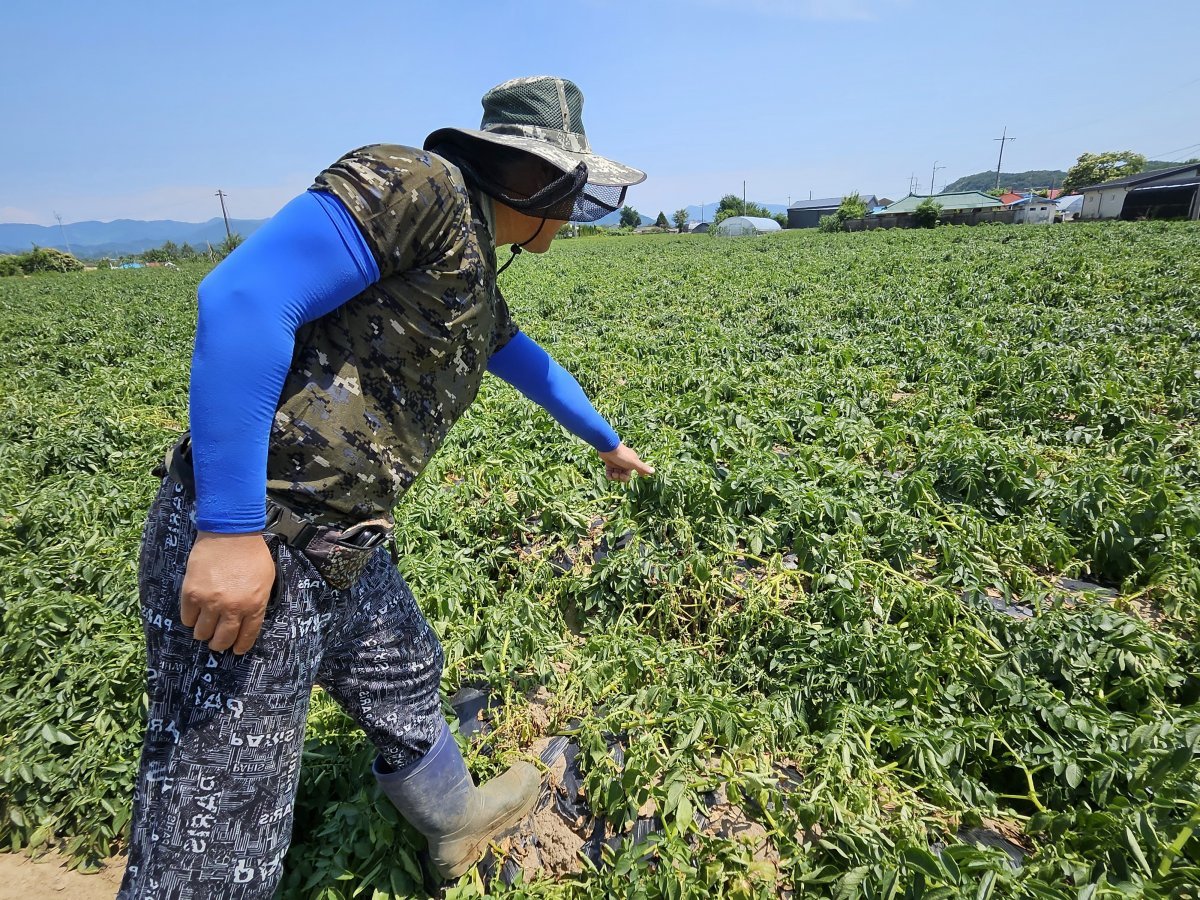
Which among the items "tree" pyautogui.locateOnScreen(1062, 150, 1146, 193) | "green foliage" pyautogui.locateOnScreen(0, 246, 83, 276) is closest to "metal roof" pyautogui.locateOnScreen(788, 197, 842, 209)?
"tree" pyautogui.locateOnScreen(1062, 150, 1146, 193)

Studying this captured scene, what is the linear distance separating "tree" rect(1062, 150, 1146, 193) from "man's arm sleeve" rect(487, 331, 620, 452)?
85.8 m

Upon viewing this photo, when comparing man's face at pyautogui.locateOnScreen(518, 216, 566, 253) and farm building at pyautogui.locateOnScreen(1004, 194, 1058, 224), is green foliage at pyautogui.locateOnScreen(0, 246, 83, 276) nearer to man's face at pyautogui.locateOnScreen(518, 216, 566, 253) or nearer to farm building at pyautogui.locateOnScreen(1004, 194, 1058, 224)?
man's face at pyautogui.locateOnScreen(518, 216, 566, 253)

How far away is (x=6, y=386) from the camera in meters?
7.71

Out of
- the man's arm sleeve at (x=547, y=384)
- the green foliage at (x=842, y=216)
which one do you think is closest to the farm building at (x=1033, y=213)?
the green foliage at (x=842, y=216)

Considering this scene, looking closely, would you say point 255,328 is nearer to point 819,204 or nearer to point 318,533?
point 318,533

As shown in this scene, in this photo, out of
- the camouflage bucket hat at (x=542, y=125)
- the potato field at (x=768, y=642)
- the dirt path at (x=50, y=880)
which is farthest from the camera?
the dirt path at (x=50, y=880)

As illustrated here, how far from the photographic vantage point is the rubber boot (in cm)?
158

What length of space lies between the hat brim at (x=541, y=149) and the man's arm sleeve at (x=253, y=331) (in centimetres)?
32

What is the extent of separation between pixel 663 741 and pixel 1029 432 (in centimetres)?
365

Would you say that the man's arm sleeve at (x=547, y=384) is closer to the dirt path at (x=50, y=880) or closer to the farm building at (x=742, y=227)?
the dirt path at (x=50, y=880)

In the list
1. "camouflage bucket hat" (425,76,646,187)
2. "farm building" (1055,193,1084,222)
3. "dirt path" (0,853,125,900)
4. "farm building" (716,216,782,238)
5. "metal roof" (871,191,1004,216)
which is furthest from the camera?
"farm building" (716,216,782,238)

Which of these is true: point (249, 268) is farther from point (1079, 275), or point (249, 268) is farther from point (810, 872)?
point (1079, 275)

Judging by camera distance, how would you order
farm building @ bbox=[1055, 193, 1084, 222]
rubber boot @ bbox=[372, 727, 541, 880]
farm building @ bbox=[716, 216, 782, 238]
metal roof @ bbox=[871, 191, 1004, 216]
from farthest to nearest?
farm building @ bbox=[716, 216, 782, 238] → metal roof @ bbox=[871, 191, 1004, 216] → farm building @ bbox=[1055, 193, 1084, 222] → rubber boot @ bbox=[372, 727, 541, 880]

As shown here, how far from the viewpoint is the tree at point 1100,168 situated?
66250 millimetres
